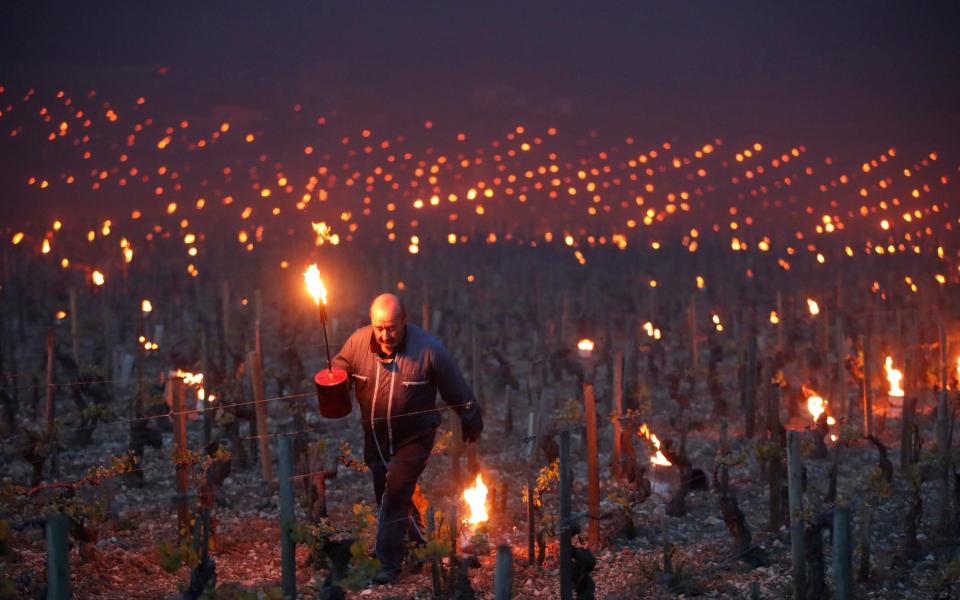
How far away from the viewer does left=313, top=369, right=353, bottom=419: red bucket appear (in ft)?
22.3

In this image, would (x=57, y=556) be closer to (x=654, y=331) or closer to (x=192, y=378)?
(x=192, y=378)

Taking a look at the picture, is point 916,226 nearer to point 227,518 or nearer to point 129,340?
point 129,340

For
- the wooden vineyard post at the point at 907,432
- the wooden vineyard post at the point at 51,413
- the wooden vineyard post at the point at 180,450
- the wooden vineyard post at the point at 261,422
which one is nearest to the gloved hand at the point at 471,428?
the wooden vineyard post at the point at 180,450

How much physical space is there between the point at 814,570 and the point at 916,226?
40439mm

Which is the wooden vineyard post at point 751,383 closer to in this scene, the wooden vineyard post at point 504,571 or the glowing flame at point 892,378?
the glowing flame at point 892,378

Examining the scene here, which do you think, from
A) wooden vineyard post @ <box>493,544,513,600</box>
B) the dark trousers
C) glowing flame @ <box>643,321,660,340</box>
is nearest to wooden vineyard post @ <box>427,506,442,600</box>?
the dark trousers

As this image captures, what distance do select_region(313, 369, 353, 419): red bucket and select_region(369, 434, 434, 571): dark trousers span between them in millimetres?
652

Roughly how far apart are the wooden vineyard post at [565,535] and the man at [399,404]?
2.56 ft

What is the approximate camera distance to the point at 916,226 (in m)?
41.5

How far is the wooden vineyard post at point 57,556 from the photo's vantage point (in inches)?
182

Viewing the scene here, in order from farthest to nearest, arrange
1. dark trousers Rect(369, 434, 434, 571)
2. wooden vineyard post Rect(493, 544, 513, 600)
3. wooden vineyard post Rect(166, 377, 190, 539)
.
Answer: wooden vineyard post Rect(166, 377, 190, 539), dark trousers Rect(369, 434, 434, 571), wooden vineyard post Rect(493, 544, 513, 600)

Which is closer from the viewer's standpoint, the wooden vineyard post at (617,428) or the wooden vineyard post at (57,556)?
the wooden vineyard post at (57,556)

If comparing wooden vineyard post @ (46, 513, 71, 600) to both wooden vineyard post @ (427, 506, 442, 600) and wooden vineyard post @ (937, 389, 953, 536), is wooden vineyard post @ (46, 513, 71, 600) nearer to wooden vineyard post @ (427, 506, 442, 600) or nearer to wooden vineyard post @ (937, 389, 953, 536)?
wooden vineyard post @ (427, 506, 442, 600)

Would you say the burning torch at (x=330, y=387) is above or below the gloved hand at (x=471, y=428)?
above
